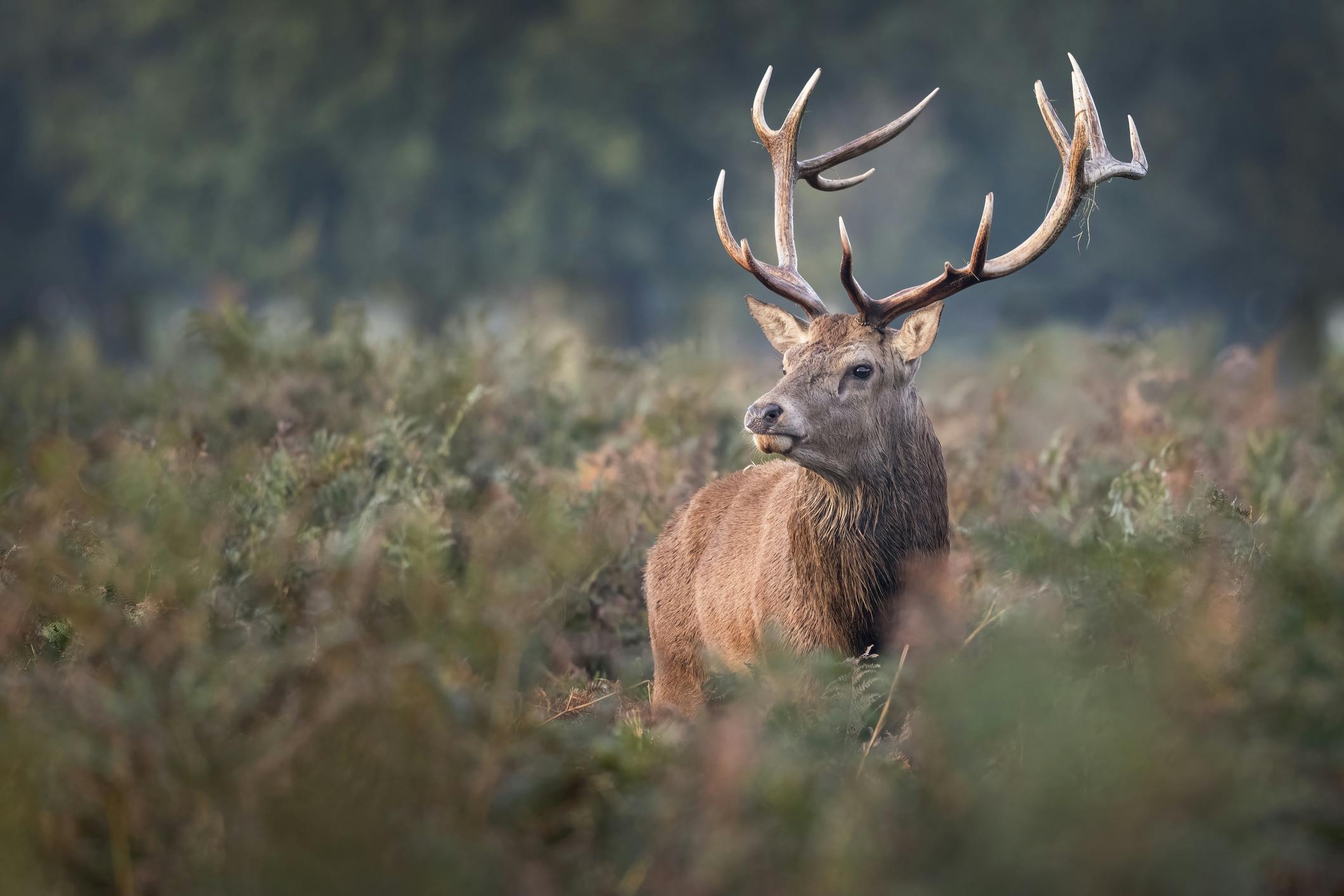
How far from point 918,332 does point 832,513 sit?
0.79 metres

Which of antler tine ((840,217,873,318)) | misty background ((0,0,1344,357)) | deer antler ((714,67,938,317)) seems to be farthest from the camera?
misty background ((0,0,1344,357))

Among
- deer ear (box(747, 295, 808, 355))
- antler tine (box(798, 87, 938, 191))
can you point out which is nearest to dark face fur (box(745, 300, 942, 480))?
deer ear (box(747, 295, 808, 355))

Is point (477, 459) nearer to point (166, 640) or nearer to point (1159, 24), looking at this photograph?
point (166, 640)

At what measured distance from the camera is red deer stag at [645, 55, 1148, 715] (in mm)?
5148

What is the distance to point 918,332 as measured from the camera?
5.49m

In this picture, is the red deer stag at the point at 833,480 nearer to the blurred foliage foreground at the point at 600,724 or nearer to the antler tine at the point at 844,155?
the antler tine at the point at 844,155

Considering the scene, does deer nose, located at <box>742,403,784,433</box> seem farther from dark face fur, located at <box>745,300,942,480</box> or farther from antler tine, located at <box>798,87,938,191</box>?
antler tine, located at <box>798,87,938,191</box>

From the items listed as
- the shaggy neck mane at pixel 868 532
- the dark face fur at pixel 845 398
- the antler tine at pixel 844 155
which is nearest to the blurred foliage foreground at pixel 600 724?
the shaggy neck mane at pixel 868 532

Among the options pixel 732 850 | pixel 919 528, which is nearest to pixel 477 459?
pixel 919 528

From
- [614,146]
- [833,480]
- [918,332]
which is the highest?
[614,146]

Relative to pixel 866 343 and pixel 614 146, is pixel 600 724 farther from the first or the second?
pixel 614 146

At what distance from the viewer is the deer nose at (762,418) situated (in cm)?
502

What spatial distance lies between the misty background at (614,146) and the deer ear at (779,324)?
19.3 metres

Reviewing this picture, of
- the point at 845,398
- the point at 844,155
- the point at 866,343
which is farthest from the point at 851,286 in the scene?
the point at 844,155
